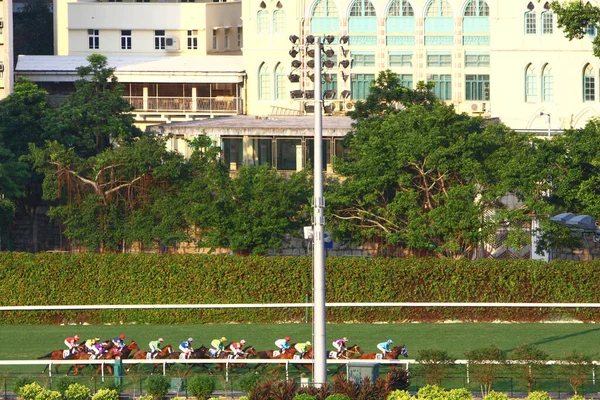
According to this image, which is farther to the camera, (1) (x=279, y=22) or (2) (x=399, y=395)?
(1) (x=279, y=22)

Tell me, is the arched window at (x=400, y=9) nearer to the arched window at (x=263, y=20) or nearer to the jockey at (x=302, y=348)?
the arched window at (x=263, y=20)

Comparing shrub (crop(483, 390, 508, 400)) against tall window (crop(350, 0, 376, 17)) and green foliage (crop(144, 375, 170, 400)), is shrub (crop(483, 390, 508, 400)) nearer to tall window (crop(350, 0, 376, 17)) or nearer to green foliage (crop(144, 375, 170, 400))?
green foliage (crop(144, 375, 170, 400))

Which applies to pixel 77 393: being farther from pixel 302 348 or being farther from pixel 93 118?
pixel 93 118

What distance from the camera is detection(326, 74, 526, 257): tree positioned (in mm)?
50469

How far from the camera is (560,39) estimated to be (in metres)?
69.1

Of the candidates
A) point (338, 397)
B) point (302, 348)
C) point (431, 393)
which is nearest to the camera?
point (338, 397)

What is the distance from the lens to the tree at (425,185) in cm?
5047

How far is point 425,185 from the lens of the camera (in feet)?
171

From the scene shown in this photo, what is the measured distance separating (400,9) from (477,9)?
3605 millimetres

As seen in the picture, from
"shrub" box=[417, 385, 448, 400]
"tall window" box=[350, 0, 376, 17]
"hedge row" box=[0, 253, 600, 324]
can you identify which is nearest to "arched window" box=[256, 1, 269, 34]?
"tall window" box=[350, 0, 376, 17]

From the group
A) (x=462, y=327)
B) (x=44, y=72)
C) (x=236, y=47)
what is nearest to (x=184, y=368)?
(x=462, y=327)

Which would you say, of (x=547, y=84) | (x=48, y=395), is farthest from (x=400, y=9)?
(x=48, y=395)

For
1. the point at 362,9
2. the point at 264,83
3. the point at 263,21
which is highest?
the point at 362,9

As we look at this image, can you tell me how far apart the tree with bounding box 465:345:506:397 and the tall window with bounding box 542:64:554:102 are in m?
37.5
